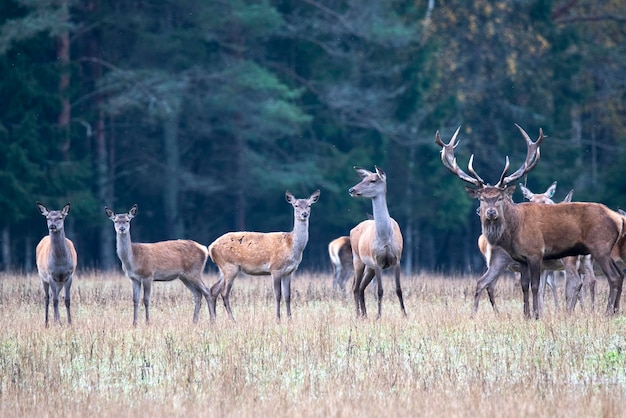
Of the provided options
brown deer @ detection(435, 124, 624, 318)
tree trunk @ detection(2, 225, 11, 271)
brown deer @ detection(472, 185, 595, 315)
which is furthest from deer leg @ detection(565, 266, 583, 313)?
tree trunk @ detection(2, 225, 11, 271)

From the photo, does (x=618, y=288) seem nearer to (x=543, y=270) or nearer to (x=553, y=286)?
(x=543, y=270)

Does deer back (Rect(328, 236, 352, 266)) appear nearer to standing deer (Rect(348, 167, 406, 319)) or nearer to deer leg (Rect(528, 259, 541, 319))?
standing deer (Rect(348, 167, 406, 319))

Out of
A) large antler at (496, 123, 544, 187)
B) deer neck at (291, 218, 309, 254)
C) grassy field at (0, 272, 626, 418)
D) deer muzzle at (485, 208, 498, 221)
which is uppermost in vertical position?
large antler at (496, 123, 544, 187)

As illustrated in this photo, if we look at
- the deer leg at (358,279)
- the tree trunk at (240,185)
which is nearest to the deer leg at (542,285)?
the deer leg at (358,279)

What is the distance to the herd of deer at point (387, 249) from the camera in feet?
34.7

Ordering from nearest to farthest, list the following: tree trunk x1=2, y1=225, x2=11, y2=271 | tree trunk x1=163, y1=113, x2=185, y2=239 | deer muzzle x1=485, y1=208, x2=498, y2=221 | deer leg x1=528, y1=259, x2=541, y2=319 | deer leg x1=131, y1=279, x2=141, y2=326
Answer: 1. deer muzzle x1=485, y1=208, x2=498, y2=221
2. deer leg x1=528, y1=259, x2=541, y2=319
3. deer leg x1=131, y1=279, x2=141, y2=326
4. tree trunk x1=2, y1=225, x2=11, y2=271
5. tree trunk x1=163, y1=113, x2=185, y2=239

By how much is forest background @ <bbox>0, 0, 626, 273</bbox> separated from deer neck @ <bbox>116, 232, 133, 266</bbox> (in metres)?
11.2

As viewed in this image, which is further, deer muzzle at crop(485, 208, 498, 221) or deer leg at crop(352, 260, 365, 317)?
deer leg at crop(352, 260, 365, 317)

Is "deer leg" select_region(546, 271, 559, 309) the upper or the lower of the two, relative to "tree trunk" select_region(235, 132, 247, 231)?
lower

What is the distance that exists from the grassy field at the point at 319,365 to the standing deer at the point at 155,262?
0.36m

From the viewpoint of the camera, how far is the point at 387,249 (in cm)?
1146

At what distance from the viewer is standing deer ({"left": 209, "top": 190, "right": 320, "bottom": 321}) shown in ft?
38.8

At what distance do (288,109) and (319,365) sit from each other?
53.8ft

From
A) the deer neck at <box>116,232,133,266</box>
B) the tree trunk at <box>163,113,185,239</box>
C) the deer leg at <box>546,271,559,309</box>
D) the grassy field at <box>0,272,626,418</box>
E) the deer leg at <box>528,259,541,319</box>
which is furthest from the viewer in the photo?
the tree trunk at <box>163,113,185,239</box>
